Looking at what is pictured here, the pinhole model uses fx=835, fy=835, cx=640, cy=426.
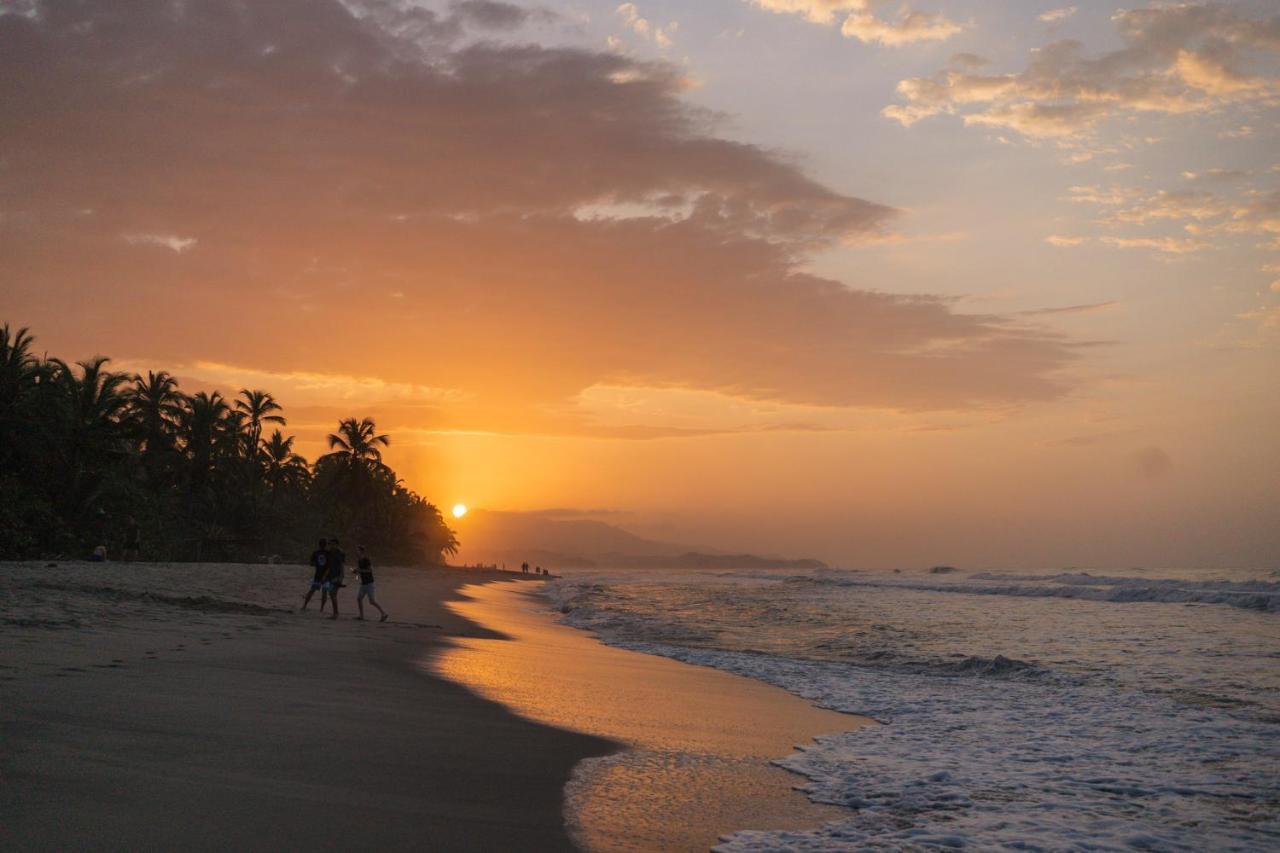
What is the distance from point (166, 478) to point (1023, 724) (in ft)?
187

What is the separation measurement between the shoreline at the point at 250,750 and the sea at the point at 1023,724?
2.14 meters

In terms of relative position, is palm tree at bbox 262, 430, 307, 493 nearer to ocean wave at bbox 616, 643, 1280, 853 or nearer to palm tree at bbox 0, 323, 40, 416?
palm tree at bbox 0, 323, 40, 416

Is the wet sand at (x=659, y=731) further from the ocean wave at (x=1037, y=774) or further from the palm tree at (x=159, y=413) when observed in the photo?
the palm tree at (x=159, y=413)

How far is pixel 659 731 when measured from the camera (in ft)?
32.4

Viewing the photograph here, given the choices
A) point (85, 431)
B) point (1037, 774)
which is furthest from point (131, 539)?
point (1037, 774)

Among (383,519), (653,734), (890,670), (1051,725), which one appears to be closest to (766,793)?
(653,734)

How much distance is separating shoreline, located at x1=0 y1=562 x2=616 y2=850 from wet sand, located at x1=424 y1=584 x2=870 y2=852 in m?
0.43

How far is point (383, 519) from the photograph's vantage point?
269 feet

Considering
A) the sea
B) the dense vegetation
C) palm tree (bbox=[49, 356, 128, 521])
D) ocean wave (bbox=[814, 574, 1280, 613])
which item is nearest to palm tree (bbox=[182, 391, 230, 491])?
the dense vegetation

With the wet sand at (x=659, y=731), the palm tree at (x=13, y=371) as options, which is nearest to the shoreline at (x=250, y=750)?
the wet sand at (x=659, y=731)

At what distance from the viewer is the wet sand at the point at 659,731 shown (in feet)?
20.9

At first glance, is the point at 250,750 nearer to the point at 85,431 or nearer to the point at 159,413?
the point at 85,431

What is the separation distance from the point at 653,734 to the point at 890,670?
917 centimetres

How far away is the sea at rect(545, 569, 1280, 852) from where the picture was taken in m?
6.88
